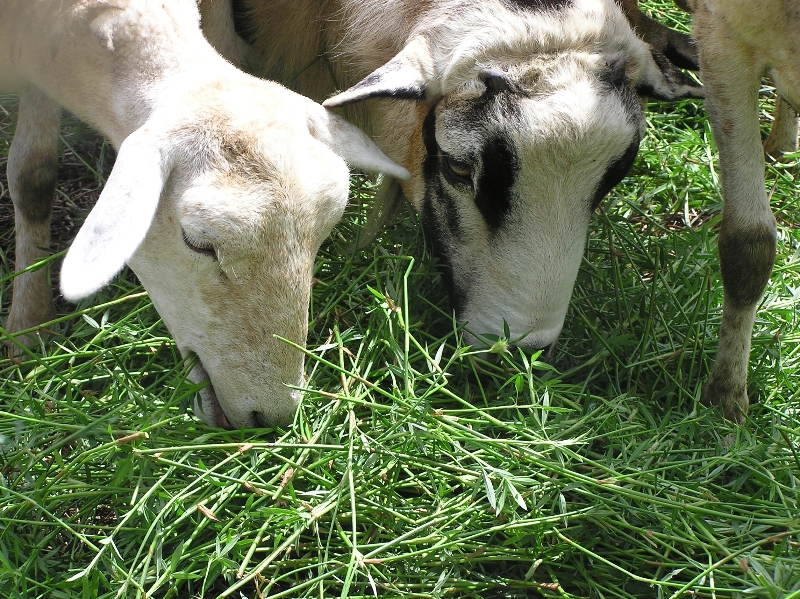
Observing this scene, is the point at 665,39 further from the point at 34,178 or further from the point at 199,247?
the point at 34,178

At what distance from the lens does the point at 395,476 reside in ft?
10.3

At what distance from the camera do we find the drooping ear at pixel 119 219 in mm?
2578

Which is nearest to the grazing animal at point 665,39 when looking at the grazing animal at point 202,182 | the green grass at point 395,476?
the green grass at point 395,476

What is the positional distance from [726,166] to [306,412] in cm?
203

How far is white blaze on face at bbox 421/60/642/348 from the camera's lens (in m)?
3.43

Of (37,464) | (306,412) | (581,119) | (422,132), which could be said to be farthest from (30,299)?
(581,119)

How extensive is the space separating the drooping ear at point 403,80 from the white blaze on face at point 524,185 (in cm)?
13

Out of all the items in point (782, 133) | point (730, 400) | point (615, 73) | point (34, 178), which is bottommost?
point (730, 400)

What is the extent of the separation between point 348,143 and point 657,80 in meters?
1.43

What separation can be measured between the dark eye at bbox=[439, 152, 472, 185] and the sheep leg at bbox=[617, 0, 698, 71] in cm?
115

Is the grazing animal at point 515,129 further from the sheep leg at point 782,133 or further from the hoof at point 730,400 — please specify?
the sheep leg at point 782,133

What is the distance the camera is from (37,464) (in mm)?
3156

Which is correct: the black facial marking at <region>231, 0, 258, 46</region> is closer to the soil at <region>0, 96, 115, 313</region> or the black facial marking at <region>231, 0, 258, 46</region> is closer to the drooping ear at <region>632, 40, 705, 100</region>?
the soil at <region>0, 96, 115, 313</region>

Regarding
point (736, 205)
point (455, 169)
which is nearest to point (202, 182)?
point (455, 169)
